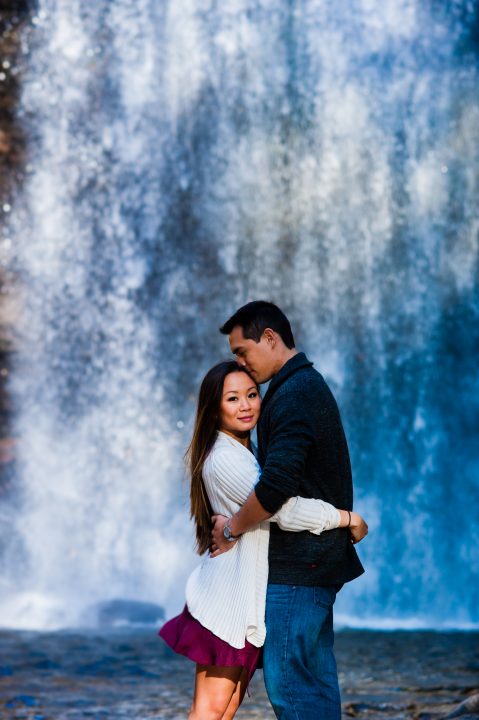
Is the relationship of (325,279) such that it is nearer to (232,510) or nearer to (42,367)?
(42,367)

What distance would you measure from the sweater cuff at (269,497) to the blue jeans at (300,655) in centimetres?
30

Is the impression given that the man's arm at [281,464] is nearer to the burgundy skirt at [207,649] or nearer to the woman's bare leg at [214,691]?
the burgundy skirt at [207,649]

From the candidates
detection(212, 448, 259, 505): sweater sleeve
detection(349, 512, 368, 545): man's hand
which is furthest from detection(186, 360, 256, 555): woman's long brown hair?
detection(349, 512, 368, 545): man's hand

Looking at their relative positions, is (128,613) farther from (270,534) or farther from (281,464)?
(281,464)

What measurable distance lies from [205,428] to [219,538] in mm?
368

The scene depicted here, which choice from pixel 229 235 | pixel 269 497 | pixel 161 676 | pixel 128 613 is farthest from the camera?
pixel 229 235

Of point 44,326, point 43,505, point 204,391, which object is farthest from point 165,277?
point 204,391

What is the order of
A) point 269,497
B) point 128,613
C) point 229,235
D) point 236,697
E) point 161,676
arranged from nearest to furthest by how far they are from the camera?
point 269,497 → point 236,697 → point 161,676 → point 128,613 → point 229,235

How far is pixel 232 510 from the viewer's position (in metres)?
2.98

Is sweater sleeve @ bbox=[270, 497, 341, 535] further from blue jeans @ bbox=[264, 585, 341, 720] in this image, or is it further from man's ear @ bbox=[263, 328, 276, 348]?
man's ear @ bbox=[263, 328, 276, 348]

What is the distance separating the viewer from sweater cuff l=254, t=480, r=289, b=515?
274cm

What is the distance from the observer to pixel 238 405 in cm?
307

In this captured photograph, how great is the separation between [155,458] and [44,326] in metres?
2.23

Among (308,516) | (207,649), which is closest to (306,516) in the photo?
(308,516)
